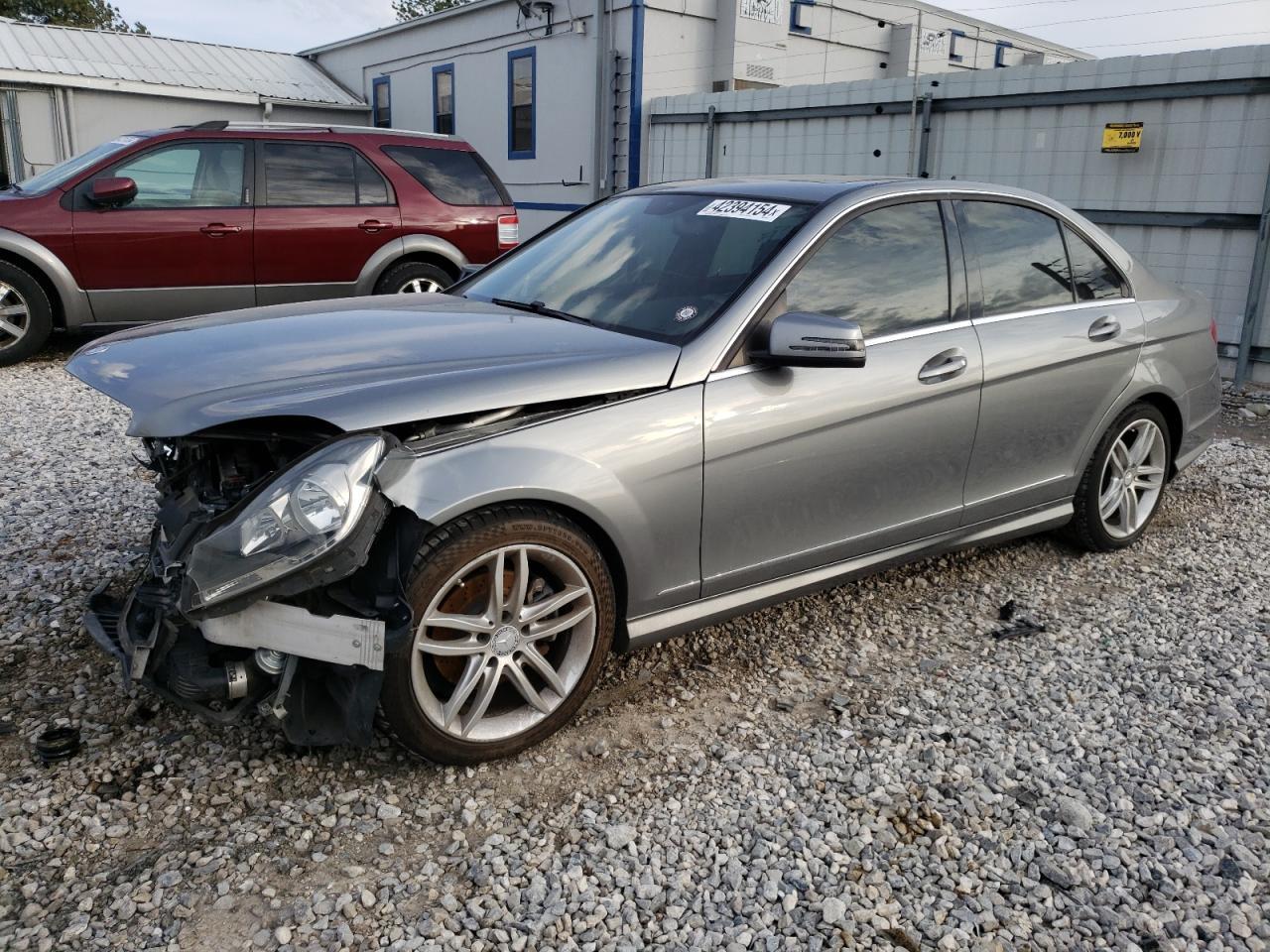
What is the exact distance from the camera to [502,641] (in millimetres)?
2951

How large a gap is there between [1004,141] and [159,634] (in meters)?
9.81

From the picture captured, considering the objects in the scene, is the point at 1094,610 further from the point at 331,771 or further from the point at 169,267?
the point at 169,267

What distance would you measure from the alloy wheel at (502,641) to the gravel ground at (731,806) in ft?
0.61

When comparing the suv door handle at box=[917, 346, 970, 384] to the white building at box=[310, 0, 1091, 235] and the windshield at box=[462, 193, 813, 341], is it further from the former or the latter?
the white building at box=[310, 0, 1091, 235]

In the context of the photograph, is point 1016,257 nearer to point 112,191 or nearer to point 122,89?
point 112,191

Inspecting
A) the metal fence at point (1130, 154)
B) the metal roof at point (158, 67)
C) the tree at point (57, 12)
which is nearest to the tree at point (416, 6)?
the tree at point (57, 12)

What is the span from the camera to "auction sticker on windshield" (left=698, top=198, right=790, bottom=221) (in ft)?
12.3

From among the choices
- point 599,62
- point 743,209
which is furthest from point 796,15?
point 743,209

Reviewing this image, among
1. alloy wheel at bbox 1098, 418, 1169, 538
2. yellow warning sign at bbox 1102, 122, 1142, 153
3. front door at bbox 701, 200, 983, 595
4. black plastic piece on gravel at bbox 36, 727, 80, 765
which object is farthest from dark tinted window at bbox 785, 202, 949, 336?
yellow warning sign at bbox 1102, 122, 1142, 153

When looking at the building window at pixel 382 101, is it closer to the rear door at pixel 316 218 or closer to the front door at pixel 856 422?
the rear door at pixel 316 218

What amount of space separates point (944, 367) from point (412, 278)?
6.27 meters

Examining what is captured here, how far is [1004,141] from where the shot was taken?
1034 centimetres

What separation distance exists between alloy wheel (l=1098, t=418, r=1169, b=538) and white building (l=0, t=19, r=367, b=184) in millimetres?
18379

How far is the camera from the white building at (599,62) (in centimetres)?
1513
